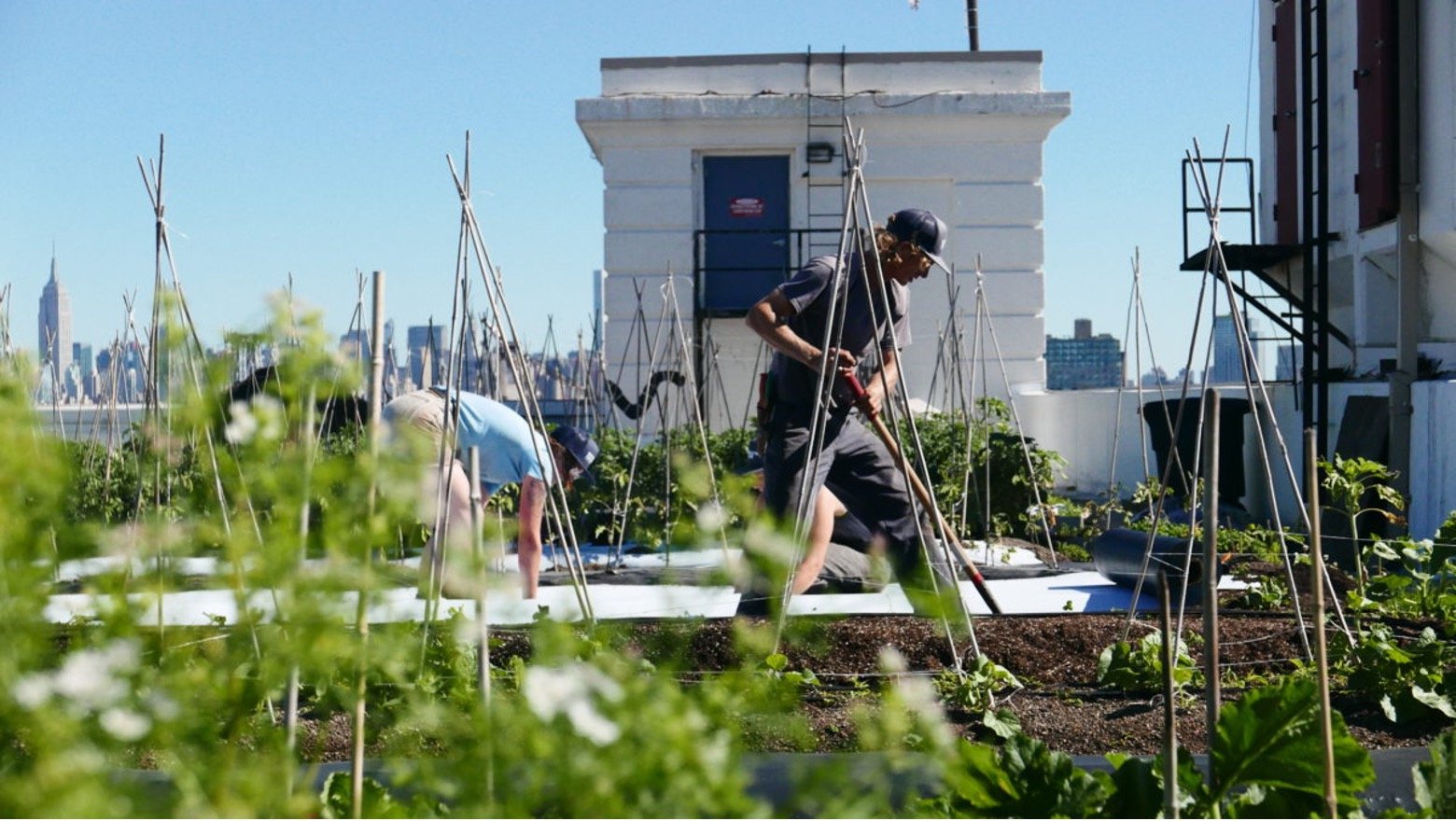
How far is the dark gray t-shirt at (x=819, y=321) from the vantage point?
14.5ft

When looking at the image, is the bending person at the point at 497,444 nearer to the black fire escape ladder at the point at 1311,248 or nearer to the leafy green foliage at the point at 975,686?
the leafy green foliage at the point at 975,686

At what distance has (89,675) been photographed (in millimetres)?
1218

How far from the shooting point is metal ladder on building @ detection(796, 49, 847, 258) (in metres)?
11.8

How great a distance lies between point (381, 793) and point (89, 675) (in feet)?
2.59

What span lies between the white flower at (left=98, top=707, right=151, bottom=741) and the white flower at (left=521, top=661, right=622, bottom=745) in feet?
1.09

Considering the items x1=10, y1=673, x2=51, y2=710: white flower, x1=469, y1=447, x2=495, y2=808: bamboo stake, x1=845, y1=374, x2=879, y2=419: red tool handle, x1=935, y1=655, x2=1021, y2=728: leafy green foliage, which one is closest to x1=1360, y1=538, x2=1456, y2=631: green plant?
x1=935, y1=655, x2=1021, y2=728: leafy green foliage

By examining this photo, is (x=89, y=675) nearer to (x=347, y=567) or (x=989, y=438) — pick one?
(x=347, y=567)

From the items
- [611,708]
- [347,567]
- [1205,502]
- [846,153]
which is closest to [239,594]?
[347,567]

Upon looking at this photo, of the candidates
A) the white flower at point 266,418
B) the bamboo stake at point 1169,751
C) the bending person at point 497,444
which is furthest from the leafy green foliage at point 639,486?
the white flower at point 266,418

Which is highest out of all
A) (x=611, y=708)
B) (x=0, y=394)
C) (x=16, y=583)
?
(x=0, y=394)

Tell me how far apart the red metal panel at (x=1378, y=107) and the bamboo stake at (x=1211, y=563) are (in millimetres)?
7345

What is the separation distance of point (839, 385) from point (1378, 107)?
5.72 meters

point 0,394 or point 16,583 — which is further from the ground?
point 0,394

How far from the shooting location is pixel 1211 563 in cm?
211
